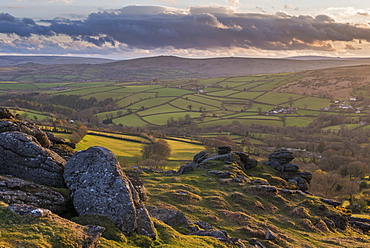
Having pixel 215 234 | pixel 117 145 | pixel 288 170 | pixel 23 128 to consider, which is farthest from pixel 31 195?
pixel 117 145

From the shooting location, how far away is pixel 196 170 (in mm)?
57844

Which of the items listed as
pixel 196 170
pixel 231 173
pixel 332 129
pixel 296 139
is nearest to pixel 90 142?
pixel 196 170

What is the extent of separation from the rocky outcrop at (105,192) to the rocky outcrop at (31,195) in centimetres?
103

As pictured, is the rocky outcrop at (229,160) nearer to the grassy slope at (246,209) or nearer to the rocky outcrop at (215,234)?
the grassy slope at (246,209)

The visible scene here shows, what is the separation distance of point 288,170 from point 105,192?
5386 centimetres

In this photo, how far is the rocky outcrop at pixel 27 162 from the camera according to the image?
2161cm

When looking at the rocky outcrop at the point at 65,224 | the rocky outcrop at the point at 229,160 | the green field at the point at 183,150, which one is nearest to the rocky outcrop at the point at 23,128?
the rocky outcrop at the point at 65,224

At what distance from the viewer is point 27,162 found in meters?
21.9

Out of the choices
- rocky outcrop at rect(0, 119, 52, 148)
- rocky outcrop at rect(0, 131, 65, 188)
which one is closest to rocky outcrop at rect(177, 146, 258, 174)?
rocky outcrop at rect(0, 119, 52, 148)

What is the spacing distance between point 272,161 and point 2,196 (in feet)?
199

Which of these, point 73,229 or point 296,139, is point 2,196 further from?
point 296,139

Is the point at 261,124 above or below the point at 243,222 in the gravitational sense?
below

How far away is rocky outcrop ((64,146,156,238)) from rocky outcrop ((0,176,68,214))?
103 cm

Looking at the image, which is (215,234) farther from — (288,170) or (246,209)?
(288,170)
